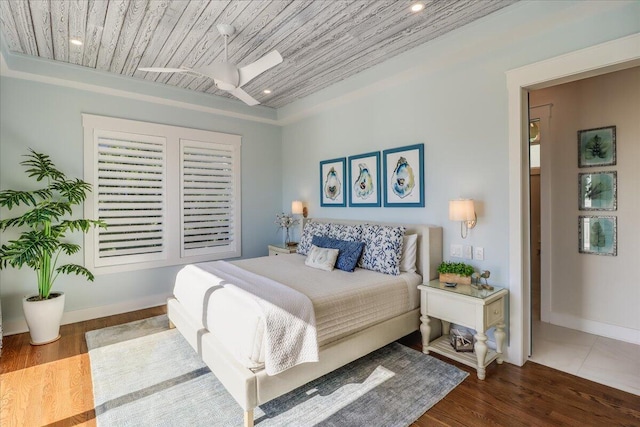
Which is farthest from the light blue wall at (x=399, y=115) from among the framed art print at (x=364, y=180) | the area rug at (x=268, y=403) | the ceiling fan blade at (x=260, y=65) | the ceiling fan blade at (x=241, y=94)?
the ceiling fan blade at (x=260, y=65)

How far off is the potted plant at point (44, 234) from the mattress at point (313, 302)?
1.31 m

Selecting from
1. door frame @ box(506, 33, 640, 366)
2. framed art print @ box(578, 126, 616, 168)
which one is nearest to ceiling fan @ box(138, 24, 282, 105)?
door frame @ box(506, 33, 640, 366)

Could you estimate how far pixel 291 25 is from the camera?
278 cm

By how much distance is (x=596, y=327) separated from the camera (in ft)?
10.7

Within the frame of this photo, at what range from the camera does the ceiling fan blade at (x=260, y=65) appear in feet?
8.11

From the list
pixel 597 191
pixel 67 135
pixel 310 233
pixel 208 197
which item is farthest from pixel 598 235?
pixel 67 135

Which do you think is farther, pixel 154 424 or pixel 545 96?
pixel 545 96

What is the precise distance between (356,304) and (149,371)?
1.84 m

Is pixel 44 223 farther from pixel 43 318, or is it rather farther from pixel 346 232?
pixel 346 232

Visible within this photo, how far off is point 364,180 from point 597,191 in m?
2.48

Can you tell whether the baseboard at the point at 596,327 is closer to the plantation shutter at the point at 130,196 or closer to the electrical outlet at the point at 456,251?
the electrical outlet at the point at 456,251

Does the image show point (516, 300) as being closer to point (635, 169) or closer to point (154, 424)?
point (635, 169)

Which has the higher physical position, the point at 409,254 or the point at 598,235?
the point at 598,235

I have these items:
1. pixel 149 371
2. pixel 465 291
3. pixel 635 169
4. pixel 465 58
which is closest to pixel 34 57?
pixel 149 371
